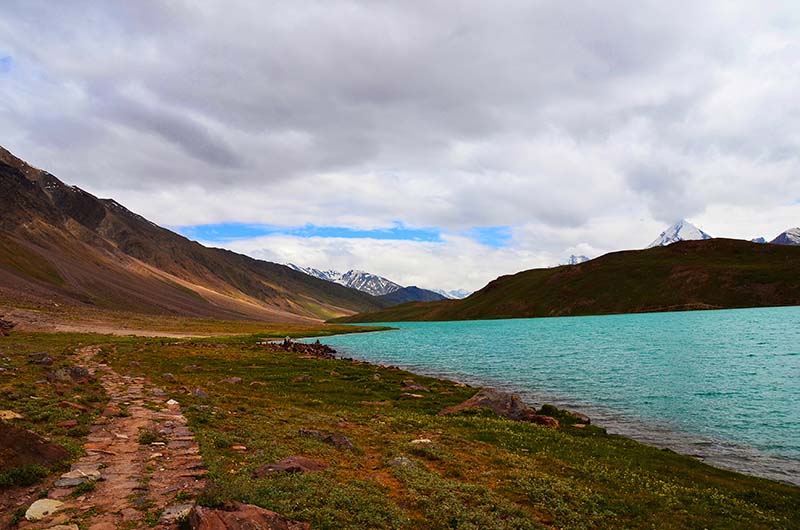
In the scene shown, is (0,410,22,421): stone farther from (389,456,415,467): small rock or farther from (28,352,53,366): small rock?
(28,352,53,366): small rock

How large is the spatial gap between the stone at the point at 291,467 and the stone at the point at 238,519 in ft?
12.3

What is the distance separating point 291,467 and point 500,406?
64.0ft

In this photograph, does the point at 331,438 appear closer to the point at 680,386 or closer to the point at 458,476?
the point at 458,476

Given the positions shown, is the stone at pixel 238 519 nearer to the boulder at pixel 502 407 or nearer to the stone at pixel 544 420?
the boulder at pixel 502 407

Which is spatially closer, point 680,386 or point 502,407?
point 502,407

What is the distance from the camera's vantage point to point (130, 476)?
539 inches

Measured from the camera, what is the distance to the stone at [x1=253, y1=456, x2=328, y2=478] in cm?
1472

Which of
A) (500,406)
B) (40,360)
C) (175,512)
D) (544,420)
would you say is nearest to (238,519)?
(175,512)

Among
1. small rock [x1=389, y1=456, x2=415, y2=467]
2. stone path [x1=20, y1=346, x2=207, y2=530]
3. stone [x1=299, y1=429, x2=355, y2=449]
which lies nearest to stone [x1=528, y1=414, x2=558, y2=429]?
small rock [x1=389, y1=456, x2=415, y2=467]

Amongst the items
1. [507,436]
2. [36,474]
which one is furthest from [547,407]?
[36,474]

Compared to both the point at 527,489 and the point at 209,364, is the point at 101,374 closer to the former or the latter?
the point at 209,364

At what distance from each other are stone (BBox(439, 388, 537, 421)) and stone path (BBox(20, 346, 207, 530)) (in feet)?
59.7

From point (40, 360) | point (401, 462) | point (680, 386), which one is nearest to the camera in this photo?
point (401, 462)

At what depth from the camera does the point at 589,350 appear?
253 ft
